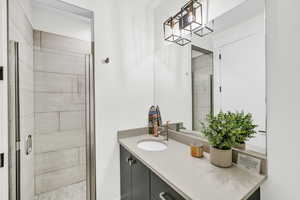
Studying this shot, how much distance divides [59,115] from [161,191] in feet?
5.65

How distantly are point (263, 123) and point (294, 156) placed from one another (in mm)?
219

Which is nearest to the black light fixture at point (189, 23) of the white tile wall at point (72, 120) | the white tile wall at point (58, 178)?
the white tile wall at point (72, 120)

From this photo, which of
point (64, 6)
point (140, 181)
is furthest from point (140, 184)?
point (64, 6)

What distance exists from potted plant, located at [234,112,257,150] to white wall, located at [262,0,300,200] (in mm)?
107

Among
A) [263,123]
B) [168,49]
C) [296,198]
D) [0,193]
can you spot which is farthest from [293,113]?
[0,193]

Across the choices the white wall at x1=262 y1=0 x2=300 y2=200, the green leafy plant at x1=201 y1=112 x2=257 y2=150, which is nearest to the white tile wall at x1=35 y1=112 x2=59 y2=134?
the green leafy plant at x1=201 y1=112 x2=257 y2=150

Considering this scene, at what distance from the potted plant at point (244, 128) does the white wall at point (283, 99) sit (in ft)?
0.35

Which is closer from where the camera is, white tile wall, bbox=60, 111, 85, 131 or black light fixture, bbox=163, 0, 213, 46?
black light fixture, bbox=163, 0, 213, 46

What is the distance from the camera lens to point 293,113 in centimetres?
71

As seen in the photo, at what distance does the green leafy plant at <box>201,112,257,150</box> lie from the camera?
0.90m

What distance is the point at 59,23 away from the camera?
194 centimetres

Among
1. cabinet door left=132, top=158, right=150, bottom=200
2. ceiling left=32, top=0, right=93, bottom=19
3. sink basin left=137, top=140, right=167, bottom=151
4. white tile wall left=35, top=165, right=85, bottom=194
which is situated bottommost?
white tile wall left=35, top=165, right=85, bottom=194

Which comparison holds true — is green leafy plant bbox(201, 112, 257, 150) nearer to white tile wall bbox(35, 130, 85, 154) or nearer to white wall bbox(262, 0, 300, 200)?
white wall bbox(262, 0, 300, 200)

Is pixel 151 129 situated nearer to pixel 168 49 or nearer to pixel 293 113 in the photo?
pixel 168 49
